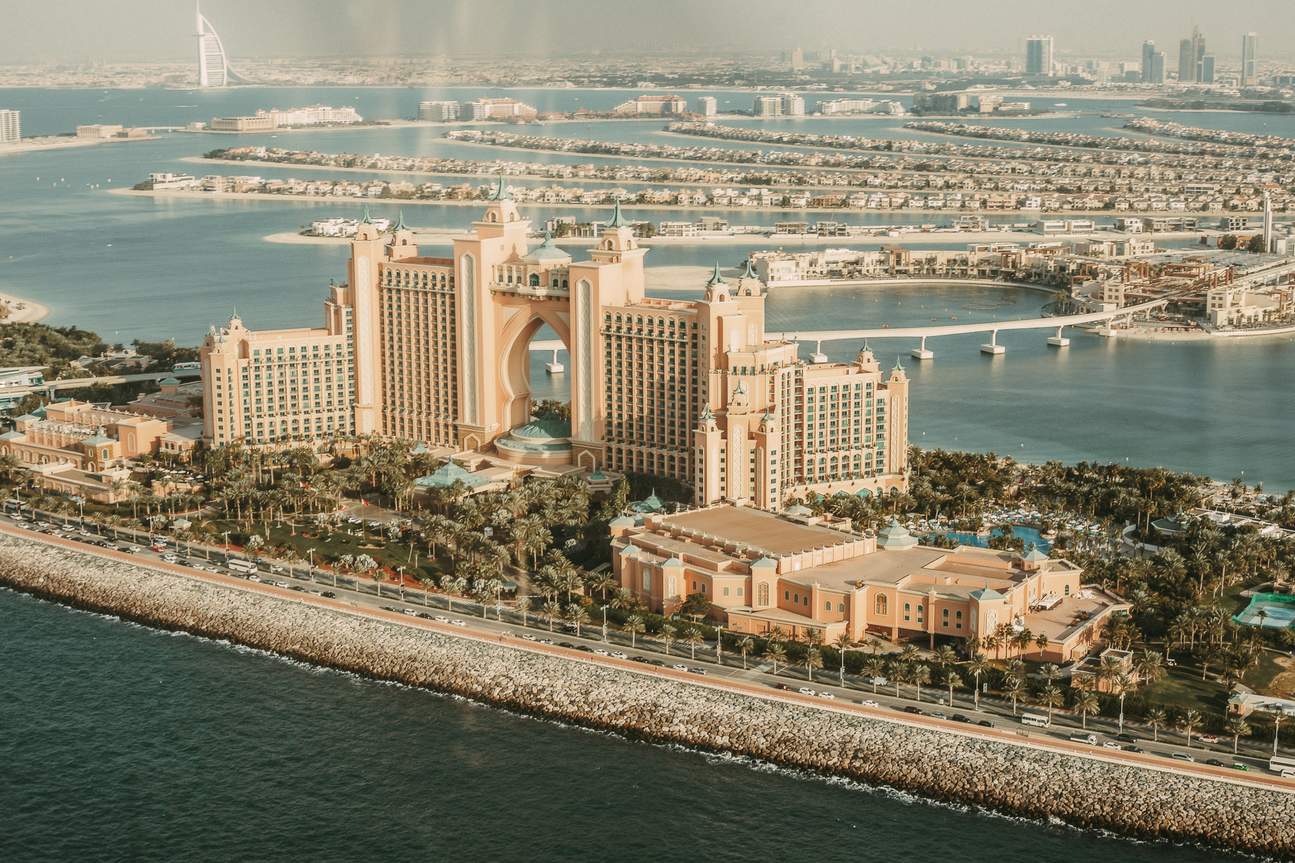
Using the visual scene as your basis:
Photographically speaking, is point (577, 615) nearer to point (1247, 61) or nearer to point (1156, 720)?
point (1156, 720)

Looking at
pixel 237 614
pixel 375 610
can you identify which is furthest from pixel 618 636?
pixel 237 614

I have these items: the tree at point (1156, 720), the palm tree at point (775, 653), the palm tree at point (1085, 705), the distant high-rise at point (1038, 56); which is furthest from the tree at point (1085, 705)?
the distant high-rise at point (1038, 56)

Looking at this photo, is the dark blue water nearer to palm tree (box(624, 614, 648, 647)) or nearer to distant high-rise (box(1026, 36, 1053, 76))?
palm tree (box(624, 614, 648, 647))

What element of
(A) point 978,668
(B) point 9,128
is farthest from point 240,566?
(B) point 9,128

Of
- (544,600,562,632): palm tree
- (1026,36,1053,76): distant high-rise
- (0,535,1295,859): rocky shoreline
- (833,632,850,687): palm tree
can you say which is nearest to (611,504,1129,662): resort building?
(833,632,850,687): palm tree

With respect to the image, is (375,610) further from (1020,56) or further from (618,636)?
(1020,56)
